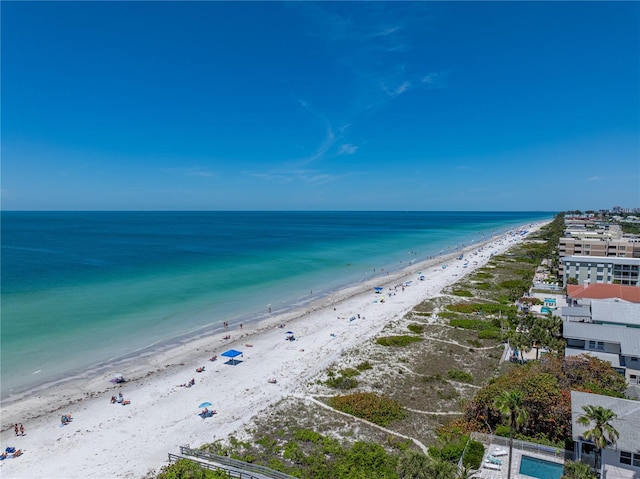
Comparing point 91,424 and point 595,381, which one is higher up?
point 595,381

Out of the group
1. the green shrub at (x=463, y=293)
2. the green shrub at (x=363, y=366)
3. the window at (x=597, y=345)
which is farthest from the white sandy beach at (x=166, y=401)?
the window at (x=597, y=345)

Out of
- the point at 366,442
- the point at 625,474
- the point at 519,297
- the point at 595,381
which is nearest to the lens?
the point at 625,474

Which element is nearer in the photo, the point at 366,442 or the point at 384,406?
the point at 366,442

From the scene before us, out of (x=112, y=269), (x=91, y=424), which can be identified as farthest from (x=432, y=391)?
(x=112, y=269)

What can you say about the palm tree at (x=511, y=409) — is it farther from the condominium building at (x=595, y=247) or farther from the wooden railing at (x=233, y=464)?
the condominium building at (x=595, y=247)

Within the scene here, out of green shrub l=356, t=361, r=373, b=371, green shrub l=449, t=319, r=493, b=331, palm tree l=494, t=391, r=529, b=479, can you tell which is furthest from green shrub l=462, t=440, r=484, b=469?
green shrub l=449, t=319, r=493, b=331

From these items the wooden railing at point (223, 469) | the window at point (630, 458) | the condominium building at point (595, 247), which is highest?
the condominium building at point (595, 247)

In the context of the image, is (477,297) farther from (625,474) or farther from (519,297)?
(625,474)
